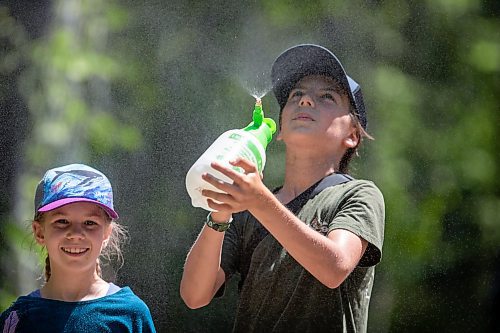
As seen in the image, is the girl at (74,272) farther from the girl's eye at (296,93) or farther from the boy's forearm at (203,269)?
the girl's eye at (296,93)

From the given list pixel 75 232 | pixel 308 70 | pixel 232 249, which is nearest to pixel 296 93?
pixel 308 70

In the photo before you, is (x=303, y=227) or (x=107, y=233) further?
(x=107, y=233)

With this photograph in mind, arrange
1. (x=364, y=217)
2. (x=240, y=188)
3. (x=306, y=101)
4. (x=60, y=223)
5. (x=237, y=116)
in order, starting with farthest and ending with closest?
(x=237, y=116)
(x=306, y=101)
(x=60, y=223)
(x=364, y=217)
(x=240, y=188)

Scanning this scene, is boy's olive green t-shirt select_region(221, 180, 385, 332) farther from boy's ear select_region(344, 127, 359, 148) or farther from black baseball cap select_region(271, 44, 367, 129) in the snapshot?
black baseball cap select_region(271, 44, 367, 129)

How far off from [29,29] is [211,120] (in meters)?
0.71

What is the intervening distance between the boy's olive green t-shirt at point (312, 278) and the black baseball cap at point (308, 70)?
0.30 meters

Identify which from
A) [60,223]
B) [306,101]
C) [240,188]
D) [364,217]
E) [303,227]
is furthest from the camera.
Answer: [306,101]

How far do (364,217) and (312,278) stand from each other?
206 millimetres

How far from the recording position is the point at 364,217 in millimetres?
2158

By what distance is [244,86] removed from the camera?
3049 millimetres

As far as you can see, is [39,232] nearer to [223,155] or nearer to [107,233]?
[107,233]

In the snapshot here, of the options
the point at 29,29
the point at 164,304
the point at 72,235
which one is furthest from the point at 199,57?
the point at 72,235

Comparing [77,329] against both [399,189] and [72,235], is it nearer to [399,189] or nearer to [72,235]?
[72,235]

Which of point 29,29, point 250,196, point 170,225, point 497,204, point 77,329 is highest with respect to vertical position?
point 29,29
